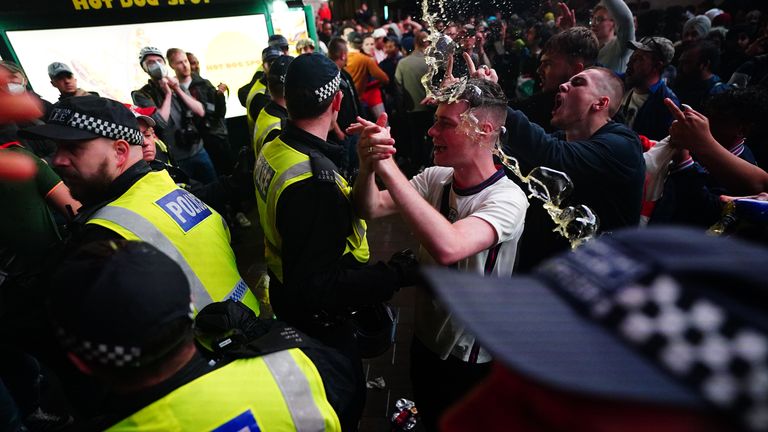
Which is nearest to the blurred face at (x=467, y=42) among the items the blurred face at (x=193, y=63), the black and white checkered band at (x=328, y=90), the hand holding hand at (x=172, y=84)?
the black and white checkered band at (x=328, y=90)

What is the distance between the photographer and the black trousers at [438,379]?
2.01 meters

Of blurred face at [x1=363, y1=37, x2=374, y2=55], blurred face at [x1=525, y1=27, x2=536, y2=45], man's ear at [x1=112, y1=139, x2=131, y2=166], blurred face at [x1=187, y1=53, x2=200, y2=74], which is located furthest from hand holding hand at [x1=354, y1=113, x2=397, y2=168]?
blurred face at [x1=363, y1=37, x2=374, y2=55]

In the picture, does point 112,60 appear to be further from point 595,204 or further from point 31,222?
point 595,204

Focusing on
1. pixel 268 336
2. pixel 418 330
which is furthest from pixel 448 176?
pixel 268 336

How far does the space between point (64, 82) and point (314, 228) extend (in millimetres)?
4839

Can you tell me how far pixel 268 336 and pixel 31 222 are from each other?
2417 mm

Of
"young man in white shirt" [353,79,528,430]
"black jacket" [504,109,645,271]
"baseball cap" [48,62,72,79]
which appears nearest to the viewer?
"young man in white shirt" [353,79,528,430]

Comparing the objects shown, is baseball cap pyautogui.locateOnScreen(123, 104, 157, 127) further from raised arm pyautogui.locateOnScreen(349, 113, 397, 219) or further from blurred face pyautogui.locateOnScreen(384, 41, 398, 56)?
blurred face pyautogui.locateOnScreen(384, 41, 398, 56)

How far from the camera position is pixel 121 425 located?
3.57 ft

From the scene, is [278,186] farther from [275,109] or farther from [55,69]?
[55,69]

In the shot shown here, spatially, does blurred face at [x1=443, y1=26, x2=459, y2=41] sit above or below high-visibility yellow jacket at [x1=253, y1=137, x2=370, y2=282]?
above

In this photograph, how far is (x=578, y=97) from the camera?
2.53 meters

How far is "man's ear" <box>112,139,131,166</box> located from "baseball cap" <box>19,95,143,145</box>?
0.02 meters

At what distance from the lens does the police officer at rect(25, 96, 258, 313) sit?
5.97 ft
